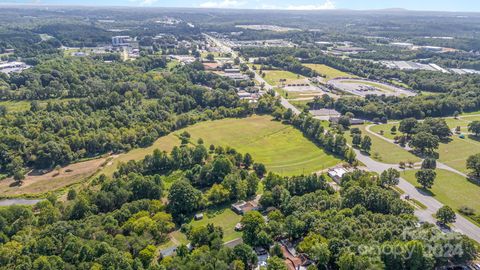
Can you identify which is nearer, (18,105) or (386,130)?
(386,130)

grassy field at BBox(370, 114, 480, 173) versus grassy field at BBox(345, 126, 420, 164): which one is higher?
grassy field at BBox(370, 114, 480, 173)

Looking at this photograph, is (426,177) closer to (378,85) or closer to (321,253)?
(321,253)

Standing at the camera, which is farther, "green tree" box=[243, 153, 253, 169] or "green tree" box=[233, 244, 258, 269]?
"green tree" box=[243, 153, 253, 169]

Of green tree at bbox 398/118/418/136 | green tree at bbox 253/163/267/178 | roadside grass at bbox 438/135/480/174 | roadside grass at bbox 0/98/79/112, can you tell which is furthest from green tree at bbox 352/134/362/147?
roadside grass at bbox 0/98/79/112

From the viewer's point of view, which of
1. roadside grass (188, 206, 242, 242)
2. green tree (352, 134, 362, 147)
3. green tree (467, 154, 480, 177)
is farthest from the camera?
green tree (352, 134, 362, 147)

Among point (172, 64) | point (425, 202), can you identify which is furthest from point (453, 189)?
point (172, 64)

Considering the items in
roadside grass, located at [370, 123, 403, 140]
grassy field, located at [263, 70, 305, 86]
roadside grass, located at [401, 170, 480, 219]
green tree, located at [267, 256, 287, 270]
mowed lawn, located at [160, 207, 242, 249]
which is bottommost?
mowed lawn, located at [160, 207, 242, 249]

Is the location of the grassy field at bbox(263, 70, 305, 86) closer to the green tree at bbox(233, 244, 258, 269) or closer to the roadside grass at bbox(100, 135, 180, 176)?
the roadside grass at bbox(100, 135, 180, 176)

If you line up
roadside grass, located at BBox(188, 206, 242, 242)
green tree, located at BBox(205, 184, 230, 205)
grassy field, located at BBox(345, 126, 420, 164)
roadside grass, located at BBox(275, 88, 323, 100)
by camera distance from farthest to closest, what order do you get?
roadside grass, located at BBox(275, 88, 323, 100)
grassy field, located at BBox(345, 126, 420, 164)
green tree, located at BBox(205, 184, 230, 205)
roadside grass, located at BBox(188, 206, 242, 242)
